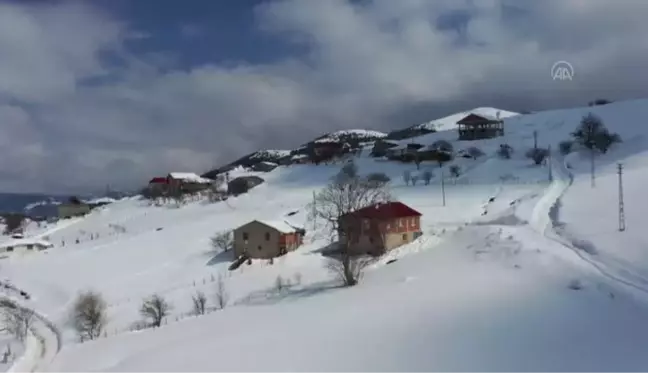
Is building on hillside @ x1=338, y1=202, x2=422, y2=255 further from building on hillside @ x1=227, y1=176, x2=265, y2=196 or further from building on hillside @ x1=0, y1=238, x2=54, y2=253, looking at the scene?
building on hillside @ x1=227, y1=176, x2=265, y2=196

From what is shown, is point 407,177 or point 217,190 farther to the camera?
point 217,190

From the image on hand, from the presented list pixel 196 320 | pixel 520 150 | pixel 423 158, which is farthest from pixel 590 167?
pixel 196 320

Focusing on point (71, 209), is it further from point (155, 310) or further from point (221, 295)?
point (155, 310)

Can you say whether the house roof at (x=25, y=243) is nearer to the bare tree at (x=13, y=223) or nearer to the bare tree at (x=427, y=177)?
the bare tree at (x=13, y=223)

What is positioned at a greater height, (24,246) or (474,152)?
(474,152)

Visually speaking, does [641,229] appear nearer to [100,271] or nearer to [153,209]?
[100,271]

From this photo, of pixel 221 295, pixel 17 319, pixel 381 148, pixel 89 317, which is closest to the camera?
pixel 89 317

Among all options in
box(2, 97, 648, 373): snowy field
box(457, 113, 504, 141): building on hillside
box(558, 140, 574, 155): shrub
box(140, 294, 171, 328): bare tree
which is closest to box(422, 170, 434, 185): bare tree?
box(2, 97, 648, 373): snowy field

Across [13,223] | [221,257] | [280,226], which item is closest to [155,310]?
[221,257]
